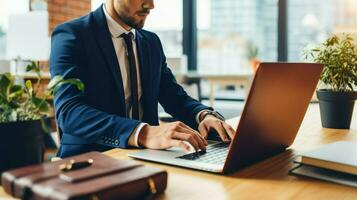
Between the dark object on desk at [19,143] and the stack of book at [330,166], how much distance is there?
51cm

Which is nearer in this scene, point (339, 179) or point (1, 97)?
point (1, 97)

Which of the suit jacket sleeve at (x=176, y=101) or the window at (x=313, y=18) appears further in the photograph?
the window at (x=313, y=18)

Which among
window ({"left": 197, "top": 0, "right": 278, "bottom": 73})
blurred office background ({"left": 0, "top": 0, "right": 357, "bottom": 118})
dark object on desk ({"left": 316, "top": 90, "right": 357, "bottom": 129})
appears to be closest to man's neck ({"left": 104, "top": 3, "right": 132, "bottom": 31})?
dark object on desk ({"left": 316, "top": 90, "right": 357, "bottom": 129})

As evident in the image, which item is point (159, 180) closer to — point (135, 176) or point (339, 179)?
point (135, 176)

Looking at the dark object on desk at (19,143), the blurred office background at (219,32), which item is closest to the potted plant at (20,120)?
the dark object on desk at (19,143)

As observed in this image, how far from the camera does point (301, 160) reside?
A: 0.90 meters

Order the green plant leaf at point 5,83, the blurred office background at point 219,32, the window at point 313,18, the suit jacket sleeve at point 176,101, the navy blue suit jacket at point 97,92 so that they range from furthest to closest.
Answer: the window at point 313,18, the blurred office background at point 219,32, the suit jacket sleeve at point 176,101, the navy blue suit jacket at point 97,92, the green plant leaf at point 5,83

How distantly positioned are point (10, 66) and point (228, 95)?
2.69 m

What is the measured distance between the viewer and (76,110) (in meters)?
1.25

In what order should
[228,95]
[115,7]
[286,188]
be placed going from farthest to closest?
[228,95], [115,7], [286,188]

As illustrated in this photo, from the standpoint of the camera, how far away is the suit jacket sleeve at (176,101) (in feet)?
5.00

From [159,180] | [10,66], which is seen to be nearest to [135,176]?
[159,180]

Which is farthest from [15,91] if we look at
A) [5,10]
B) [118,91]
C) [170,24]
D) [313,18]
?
[170,24]

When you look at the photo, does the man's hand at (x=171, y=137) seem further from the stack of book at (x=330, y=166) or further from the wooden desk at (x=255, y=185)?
the stack of book at (x=330, y=166)
